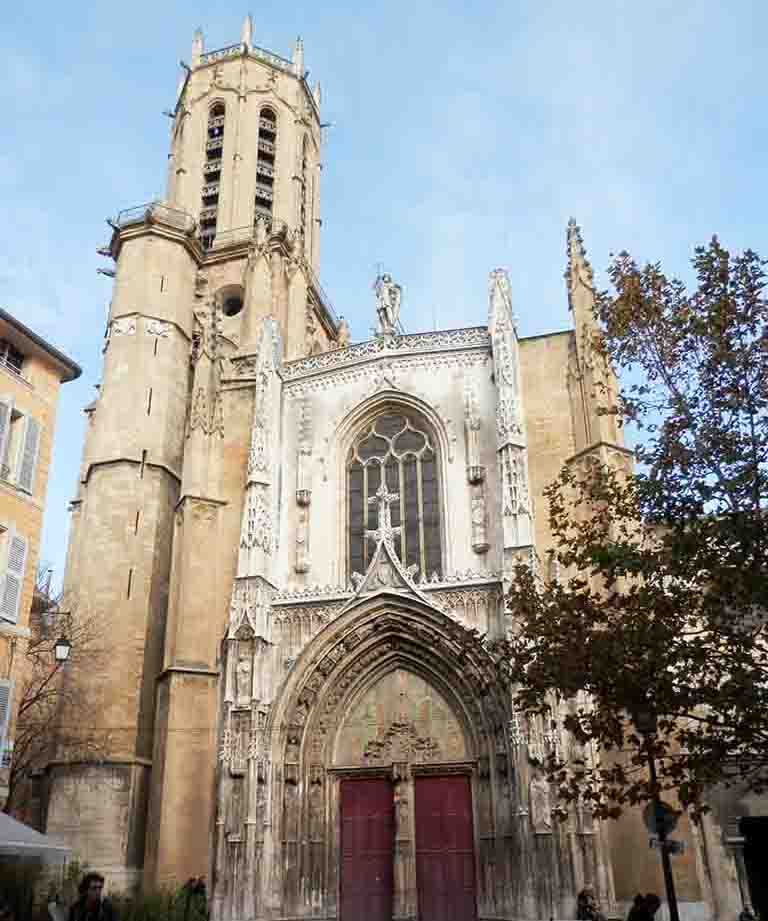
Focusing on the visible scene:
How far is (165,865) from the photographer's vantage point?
17.4 m

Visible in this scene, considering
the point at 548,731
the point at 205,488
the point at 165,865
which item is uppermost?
the point at 205,488

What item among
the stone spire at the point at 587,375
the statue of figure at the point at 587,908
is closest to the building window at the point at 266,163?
the stone spire at the point at 587,375

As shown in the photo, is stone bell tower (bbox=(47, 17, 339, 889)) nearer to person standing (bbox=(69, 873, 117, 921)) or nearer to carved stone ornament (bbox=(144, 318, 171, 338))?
carved stone ornament (bbox=(144, 318, 171, 338))

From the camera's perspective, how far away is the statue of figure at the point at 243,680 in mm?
18047

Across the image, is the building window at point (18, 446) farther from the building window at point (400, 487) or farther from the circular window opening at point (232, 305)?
the circular window opening at point (232, 305)

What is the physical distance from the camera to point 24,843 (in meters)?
11.3

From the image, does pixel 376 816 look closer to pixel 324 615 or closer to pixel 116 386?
pixel 324 615

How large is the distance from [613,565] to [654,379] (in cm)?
221

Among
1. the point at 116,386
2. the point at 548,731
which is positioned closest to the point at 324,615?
the point at 548,731

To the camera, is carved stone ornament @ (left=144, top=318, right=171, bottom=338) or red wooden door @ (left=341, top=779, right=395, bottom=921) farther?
carved stone ornament @ (left=144, top=318, right=171, bottom=338)

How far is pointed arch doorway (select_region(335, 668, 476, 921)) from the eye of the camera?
1722cm

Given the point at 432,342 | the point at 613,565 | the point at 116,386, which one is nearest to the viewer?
the point at 613,565

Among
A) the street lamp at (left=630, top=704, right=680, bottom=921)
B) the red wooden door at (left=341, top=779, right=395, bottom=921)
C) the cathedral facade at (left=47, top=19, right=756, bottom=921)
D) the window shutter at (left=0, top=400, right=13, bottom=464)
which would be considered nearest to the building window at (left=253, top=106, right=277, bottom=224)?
the cathedral facade at (left=47, top=19, right=756, bottom=921)

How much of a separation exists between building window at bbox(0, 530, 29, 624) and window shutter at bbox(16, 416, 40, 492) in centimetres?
103
